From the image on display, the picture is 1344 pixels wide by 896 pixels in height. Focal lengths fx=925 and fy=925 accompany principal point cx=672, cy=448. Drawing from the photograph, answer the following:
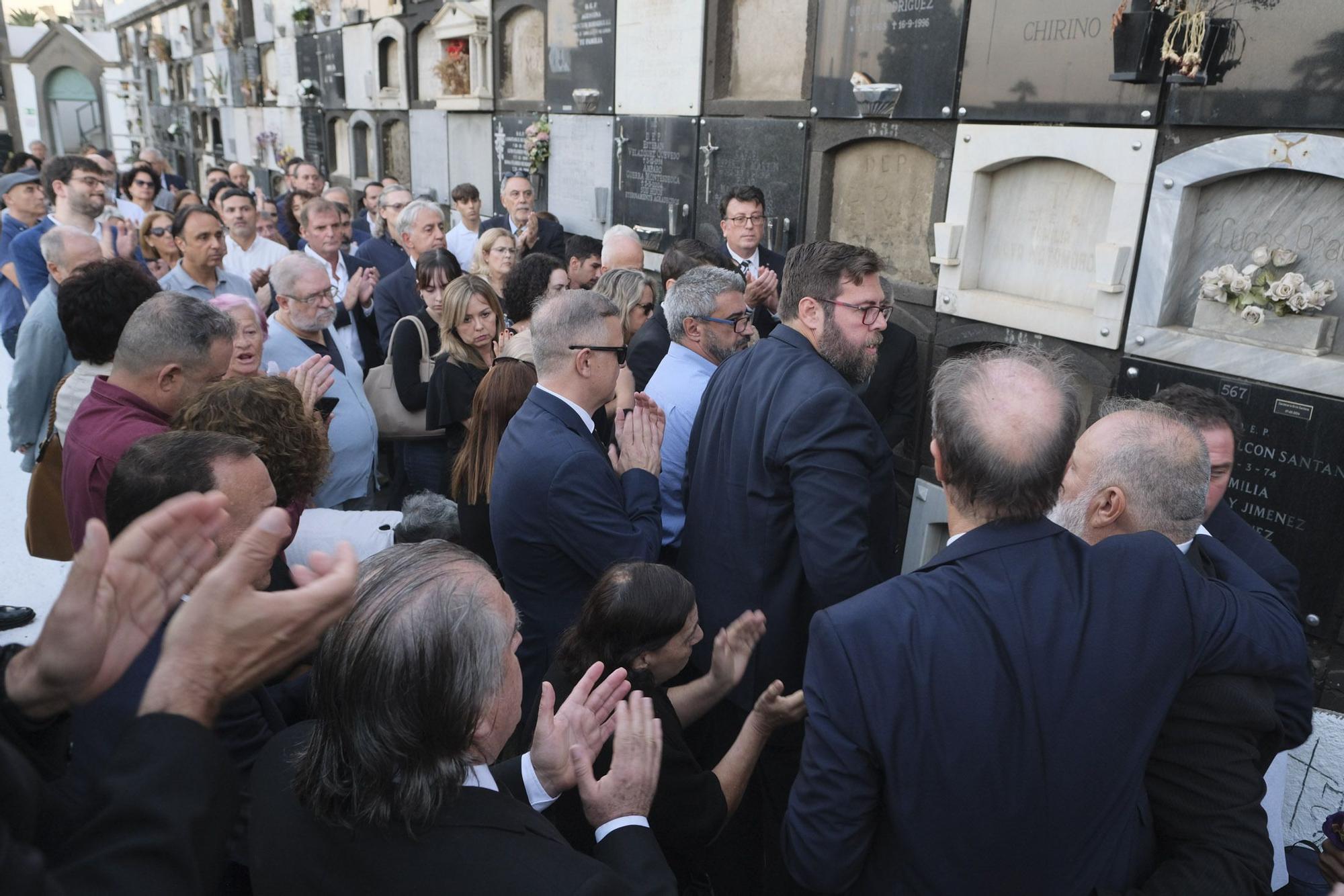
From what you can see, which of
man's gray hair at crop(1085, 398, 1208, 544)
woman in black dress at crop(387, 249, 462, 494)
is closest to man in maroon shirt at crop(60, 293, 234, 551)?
woman in black dress at crop(387, 249, 462, 494)

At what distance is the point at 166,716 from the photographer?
1.03 meters

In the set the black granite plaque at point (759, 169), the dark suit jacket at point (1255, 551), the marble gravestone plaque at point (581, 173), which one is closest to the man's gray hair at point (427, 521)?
the dark suit jacket at point (1255, 551)

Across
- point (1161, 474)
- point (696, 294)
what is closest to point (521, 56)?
point (696, 294)

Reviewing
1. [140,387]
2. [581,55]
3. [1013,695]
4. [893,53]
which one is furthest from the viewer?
[581,55]

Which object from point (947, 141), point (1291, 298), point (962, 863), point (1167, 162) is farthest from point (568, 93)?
point (962, 863)

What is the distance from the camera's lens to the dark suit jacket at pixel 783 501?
2383 millimetres

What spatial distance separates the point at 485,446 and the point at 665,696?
50.0 inches

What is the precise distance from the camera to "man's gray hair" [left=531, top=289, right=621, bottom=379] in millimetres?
2729

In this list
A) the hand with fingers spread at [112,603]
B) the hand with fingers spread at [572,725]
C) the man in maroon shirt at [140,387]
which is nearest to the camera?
the hand with fingers spread at [112,603]

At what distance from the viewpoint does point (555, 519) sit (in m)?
2.54

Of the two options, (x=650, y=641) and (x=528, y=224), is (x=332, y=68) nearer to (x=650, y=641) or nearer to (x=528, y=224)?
(x=528, y=224)

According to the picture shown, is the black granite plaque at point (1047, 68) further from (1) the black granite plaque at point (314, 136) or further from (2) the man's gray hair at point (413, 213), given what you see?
(1) the black granite plaque at point (314, 136)

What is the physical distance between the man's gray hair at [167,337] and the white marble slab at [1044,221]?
11.5 ft

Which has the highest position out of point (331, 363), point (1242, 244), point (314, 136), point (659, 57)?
point (659, 57)
